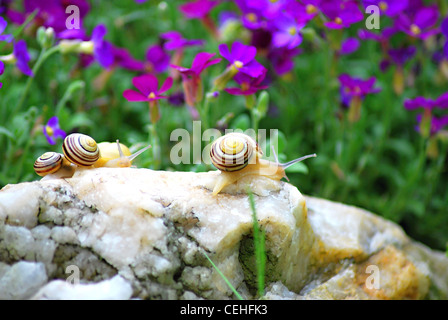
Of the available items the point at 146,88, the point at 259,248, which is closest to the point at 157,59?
the point at 146,88

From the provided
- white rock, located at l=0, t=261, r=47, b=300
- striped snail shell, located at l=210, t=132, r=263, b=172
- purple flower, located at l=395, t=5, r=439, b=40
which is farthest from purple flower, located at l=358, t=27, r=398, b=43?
white rock, located at l=0, t=261, r=47, b=300

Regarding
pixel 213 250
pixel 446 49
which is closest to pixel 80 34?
pixel 213 250

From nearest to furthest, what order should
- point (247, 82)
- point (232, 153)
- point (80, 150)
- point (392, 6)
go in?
point (232, 153) → point (80, 150) → point (247, 82) → point (392, 6)

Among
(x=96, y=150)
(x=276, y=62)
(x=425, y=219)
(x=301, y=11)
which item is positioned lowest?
(x=425, y=219)

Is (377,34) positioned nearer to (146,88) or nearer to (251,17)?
(251,17)

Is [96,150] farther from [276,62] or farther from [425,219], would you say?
[425,219]

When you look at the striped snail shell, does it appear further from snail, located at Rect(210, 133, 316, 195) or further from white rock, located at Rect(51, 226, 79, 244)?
white rock, located at Rect(51, 226, 79, 244)
